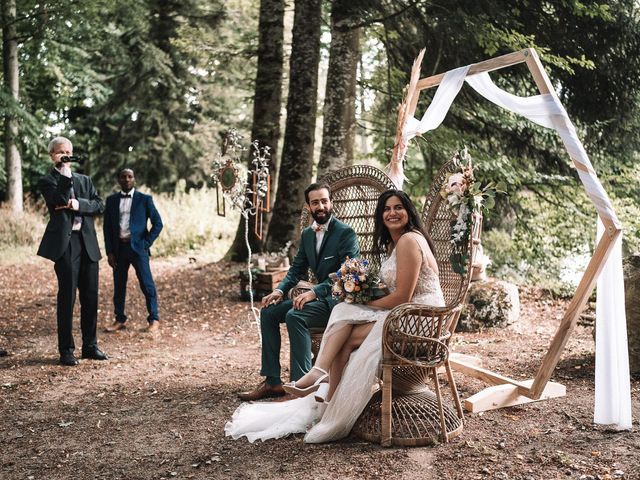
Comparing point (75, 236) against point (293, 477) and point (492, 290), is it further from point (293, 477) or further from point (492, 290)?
point (492, 290)

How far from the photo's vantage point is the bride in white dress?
4.39m

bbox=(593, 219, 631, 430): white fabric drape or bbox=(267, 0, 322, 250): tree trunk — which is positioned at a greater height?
bbox=(267, 0, 322, 250): tree trunk

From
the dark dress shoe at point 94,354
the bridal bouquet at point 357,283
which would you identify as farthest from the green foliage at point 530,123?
the bridal bouquet at point 357,283

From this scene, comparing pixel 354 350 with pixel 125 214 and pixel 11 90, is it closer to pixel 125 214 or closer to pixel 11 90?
pixel 125 214

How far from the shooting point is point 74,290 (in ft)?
21.7

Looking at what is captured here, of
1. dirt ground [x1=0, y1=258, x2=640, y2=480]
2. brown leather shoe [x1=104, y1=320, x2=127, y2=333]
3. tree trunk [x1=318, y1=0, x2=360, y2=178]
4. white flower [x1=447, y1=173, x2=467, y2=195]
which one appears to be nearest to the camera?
dirt ground [x1=0, y1=258, x2=640, y2=480]

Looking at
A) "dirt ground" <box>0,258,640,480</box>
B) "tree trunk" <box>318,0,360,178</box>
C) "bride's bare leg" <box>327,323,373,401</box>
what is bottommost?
"dirt ground" <box>0,258,640,480</box>

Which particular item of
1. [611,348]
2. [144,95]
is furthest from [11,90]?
[611,348]

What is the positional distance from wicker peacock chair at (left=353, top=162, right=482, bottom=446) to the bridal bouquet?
36 centimetres

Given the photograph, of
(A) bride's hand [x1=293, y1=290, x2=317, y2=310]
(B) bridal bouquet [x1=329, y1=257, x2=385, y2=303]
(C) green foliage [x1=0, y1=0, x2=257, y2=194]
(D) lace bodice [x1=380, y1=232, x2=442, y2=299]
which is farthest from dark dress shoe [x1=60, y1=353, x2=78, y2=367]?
(C) green foliage [x1=0, y1=0, x2=257, y2=194]

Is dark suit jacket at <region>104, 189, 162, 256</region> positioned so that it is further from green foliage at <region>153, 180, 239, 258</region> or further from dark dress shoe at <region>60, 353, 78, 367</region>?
green foliage at <region>153, 180, 239, 258</region>

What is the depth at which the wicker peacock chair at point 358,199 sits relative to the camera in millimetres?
6086

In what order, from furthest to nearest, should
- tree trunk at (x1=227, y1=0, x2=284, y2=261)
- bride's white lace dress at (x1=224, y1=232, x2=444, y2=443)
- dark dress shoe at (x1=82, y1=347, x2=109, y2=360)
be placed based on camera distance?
1. tree trunk at (x1=227, y1=0, x2=284, y2=261)
2. dark dress shoe at (x1=82, y1=347, x2=109, y2=360)
3. bride's white lace dress at (x1=224, y1=232, x2=444, y2=443)

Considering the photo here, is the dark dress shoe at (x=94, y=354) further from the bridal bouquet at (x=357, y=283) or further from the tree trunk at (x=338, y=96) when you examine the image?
the tree trunk at (x=338, y=96)
